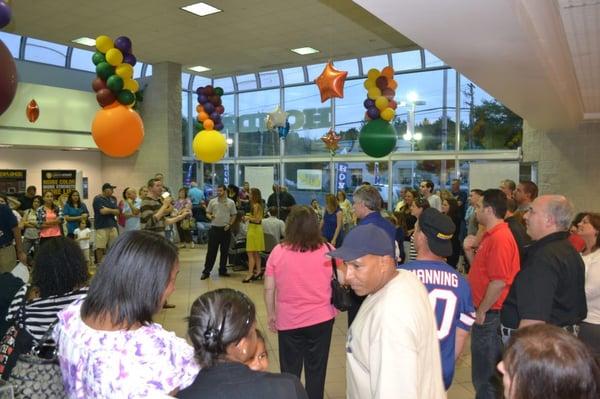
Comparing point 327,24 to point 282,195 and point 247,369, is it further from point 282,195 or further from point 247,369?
point 247,369

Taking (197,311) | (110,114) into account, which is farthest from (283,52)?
(197,311)

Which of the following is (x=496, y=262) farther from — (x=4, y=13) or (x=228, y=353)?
(x=4, y=13)

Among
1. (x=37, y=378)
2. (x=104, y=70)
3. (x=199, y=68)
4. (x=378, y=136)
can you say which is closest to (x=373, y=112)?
(x=378, y=136)

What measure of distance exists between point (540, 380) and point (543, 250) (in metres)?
1.50

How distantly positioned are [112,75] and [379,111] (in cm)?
380

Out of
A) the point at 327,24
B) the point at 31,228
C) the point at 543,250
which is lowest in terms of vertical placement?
the point at 31,228

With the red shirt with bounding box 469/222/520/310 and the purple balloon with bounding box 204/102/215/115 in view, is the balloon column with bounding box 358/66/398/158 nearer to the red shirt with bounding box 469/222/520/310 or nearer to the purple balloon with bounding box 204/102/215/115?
the purple balloon with bounding box 204/102/215/115

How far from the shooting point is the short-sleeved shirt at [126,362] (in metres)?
1.27

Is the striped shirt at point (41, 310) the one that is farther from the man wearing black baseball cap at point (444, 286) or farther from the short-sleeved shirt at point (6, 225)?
the short-sleeved shirt at point (6, 225)

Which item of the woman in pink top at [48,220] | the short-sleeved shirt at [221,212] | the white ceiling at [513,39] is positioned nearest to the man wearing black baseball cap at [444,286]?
the white ceiling at [513,39]

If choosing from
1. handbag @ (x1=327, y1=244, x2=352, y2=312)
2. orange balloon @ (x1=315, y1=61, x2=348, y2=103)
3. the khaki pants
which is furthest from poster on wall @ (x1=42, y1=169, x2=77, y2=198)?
handbag @ (x1=327, y1=244, x2=352, y2=312)

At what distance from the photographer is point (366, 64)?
1220 centimetres

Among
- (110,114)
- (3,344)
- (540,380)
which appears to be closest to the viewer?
(540,380)

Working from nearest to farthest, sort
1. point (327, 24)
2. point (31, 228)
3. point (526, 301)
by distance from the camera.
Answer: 1. point (526, 301)
2. point (31, 228)
3. point (327, 24)
